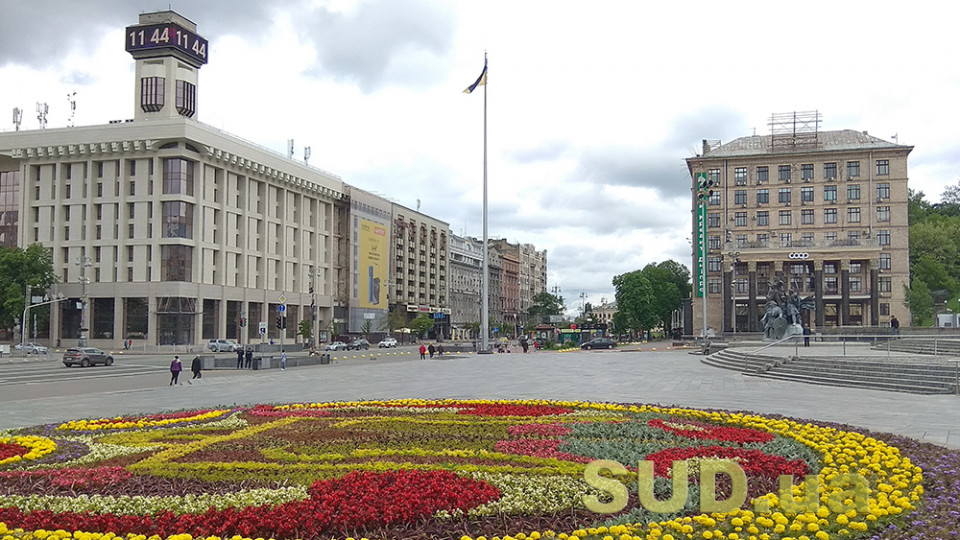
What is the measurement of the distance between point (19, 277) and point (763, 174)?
7245cm

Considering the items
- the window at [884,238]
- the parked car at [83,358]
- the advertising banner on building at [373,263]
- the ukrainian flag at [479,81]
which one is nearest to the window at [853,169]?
the window at [884,238]

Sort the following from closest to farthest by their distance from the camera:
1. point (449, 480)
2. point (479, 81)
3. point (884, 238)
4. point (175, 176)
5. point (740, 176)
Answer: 1. point (449, 480)
2. point (479, 81)
3. point (175, 176)
4. point (884, 238)
5. point (740, 176)

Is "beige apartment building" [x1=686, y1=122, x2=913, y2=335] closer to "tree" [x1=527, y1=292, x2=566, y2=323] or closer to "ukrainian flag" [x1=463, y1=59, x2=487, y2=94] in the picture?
"ukrainian flag" [x1=463, y1=59, x2=487, y2=94]

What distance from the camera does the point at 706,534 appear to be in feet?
22.2

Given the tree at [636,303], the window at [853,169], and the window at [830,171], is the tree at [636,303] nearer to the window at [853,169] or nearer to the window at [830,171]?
the window at [830,171]

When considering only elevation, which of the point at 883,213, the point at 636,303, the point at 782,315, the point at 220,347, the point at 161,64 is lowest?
the point at 220,347

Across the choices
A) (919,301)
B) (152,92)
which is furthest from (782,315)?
(152,92)

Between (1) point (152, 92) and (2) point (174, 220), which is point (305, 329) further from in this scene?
(1) point (152, 92)

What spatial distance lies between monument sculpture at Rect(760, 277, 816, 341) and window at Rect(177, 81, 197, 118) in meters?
59.4

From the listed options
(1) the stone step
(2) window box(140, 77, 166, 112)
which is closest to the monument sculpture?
(1) the stone step

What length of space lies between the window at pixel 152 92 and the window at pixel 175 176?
6.77m

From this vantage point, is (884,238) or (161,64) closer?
(884,238)

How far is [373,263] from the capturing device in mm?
103375

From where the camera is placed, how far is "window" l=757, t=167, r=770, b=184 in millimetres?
75812
